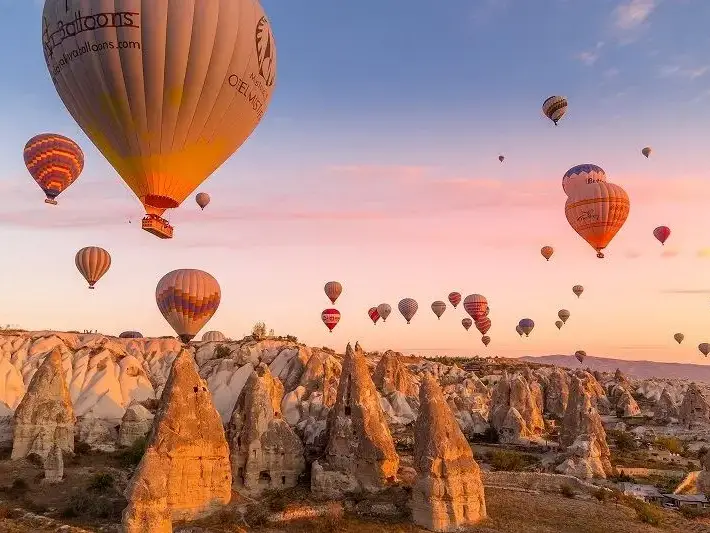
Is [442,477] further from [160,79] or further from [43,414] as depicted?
[43,414]

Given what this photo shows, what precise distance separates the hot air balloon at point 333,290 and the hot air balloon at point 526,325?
46.9m

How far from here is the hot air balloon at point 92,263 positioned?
205 ft

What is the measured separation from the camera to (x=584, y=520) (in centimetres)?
2406

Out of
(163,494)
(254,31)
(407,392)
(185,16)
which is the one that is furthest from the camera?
(407,392)

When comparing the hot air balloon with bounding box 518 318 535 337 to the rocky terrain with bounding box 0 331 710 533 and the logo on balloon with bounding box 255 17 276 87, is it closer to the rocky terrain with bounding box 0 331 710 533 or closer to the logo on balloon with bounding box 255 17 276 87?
the rocky terrain with bounding box 0 331 710 533

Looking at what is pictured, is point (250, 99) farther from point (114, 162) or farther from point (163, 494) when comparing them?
point (163, 494)

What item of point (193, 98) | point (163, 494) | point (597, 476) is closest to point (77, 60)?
point (193, 98)

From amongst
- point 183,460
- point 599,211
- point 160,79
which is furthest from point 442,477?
point 599,211

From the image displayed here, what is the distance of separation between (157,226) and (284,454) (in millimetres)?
12995

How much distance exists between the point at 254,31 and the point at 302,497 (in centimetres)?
2228

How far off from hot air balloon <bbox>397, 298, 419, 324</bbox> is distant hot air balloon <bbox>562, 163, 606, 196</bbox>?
49.8 m

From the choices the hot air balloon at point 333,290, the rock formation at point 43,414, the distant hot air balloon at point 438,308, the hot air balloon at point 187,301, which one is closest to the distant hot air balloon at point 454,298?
the distant hot air balloon at point 438,308

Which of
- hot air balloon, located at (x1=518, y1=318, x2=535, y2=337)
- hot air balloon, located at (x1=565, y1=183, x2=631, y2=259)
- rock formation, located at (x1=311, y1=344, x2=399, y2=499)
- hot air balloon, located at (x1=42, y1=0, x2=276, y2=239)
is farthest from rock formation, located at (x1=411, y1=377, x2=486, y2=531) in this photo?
hot air balloon, located at (x1=518, y1=318, x2=535, y2=337)

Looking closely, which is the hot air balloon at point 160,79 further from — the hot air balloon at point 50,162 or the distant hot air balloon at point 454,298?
the distant hot air balloon at point 454,298
